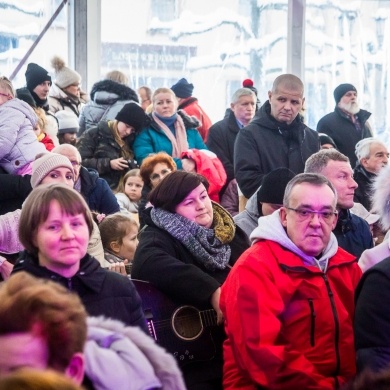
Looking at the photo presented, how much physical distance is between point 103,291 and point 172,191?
50.5 inches

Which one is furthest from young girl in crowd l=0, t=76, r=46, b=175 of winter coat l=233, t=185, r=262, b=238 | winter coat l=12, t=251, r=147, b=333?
winter coat l=12, t=251, r=147, b=333

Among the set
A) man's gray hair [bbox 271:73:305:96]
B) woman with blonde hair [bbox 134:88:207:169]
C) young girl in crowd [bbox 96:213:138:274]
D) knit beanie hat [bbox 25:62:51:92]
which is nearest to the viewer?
young girl in crowd [bbox 96:213:138:274]

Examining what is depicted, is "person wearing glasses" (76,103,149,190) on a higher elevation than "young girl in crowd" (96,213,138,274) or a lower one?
higher

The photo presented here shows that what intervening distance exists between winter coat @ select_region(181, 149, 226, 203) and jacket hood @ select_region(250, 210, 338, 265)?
3431 millimetres

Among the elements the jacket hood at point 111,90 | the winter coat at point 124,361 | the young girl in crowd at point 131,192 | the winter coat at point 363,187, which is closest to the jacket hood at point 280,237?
the winter coat at point 124,361

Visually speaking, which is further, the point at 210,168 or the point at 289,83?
the point at 210,168

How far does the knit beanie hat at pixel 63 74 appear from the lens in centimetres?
880

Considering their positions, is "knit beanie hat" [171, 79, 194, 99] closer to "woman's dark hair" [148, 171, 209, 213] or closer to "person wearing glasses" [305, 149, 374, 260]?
"person wearing glasses" [305, 149, 374, 260]

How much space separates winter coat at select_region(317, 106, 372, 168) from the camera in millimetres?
9055

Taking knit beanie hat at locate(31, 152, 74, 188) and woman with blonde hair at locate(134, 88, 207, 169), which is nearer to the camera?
knit beanie hat at locate(31, 152, 74, 188)

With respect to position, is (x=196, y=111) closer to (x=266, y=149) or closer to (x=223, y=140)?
(x=223, y=140)

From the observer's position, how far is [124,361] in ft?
8.00

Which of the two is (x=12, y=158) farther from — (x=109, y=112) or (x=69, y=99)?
(x=69, y=99)

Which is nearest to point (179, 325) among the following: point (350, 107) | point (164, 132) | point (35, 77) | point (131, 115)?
point (131, 115)
